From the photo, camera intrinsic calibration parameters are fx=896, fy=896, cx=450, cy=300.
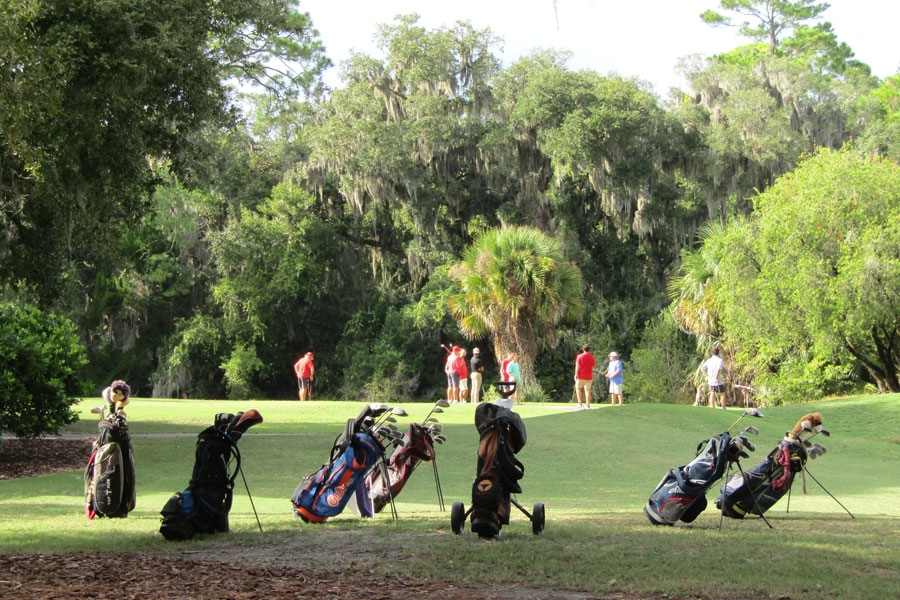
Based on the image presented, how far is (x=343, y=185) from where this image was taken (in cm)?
3756

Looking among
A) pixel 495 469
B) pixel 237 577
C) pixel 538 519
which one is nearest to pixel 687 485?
pixel 538 519

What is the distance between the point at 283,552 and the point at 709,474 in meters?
3.75

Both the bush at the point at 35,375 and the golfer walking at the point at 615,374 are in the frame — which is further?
the golfer walking at the point at 615,374

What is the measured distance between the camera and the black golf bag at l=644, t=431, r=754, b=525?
7.90 meters

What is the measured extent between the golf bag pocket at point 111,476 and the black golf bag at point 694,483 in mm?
4848

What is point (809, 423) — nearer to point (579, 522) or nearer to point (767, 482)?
point (767, 482)

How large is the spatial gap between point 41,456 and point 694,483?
10.8 meters

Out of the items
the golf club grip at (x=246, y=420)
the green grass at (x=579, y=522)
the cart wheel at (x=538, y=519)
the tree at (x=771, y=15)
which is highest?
the tree at (x=771, y=15)

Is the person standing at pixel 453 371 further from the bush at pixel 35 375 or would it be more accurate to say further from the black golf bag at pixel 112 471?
the black golf bag at pixel 112 471

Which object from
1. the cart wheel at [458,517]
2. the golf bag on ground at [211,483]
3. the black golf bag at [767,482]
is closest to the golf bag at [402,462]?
the cart wheel at [458,517]

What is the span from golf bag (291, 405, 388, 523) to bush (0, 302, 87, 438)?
7583 mm

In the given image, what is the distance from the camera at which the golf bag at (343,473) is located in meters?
7.89

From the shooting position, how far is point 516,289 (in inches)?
1161

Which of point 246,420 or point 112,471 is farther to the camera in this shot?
point 112,471
